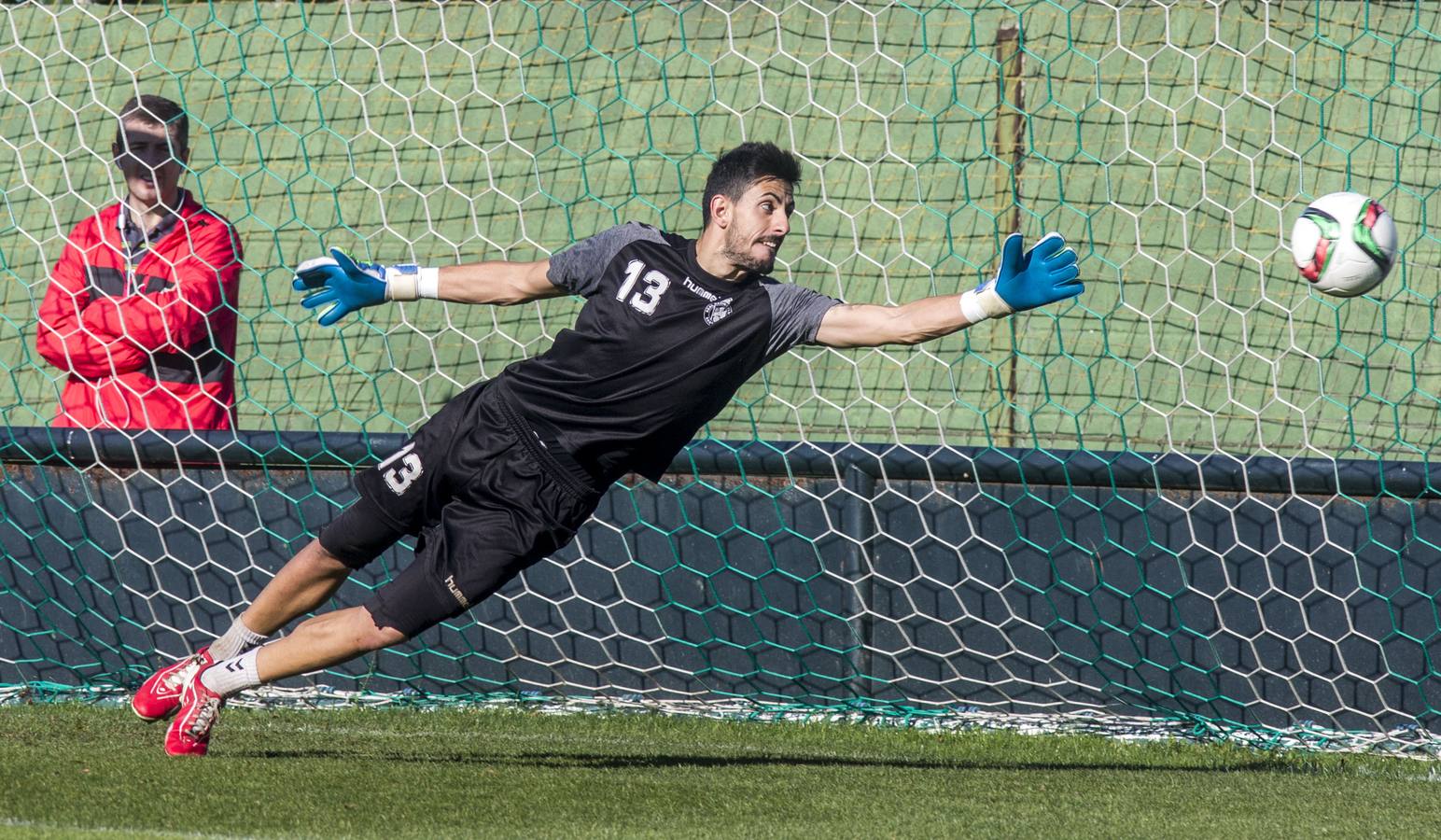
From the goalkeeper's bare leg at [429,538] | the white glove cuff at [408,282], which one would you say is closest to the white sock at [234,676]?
the goalkeeper's bare leg at [429,538]

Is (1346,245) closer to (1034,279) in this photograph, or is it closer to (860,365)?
(1034,279)

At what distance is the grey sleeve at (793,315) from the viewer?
4398mm

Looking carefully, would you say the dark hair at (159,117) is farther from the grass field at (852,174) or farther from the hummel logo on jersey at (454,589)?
the hummel logo on jersey at (454,589)

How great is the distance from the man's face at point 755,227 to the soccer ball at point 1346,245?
149 centimetres

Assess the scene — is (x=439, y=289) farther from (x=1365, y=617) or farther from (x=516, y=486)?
(x=1365, y=617)

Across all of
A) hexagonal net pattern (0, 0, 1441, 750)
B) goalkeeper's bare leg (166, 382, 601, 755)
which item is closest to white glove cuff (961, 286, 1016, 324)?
goalkeeper's bare leg (166, 382, 601, 755)

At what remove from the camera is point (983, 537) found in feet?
18.7

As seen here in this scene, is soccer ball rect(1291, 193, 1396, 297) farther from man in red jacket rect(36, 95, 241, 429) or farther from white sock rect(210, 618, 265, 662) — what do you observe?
man in red jacket rect(36, 95, 241, 429)

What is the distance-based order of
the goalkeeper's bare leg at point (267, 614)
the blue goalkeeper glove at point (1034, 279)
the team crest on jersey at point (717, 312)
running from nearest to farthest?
the blue goalkeeper glove at point (1034, 279) → the team crest on jersey at point (717, 312) → the goalkeeper's bare leg at point (267, 614)

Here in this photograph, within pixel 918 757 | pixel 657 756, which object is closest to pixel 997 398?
pixel 918 757

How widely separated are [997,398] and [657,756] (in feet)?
8.93

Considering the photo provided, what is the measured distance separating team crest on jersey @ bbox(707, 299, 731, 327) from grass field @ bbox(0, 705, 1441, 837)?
120cm

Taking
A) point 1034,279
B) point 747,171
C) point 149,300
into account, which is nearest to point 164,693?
point 149,300

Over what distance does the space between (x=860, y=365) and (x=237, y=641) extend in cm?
338
